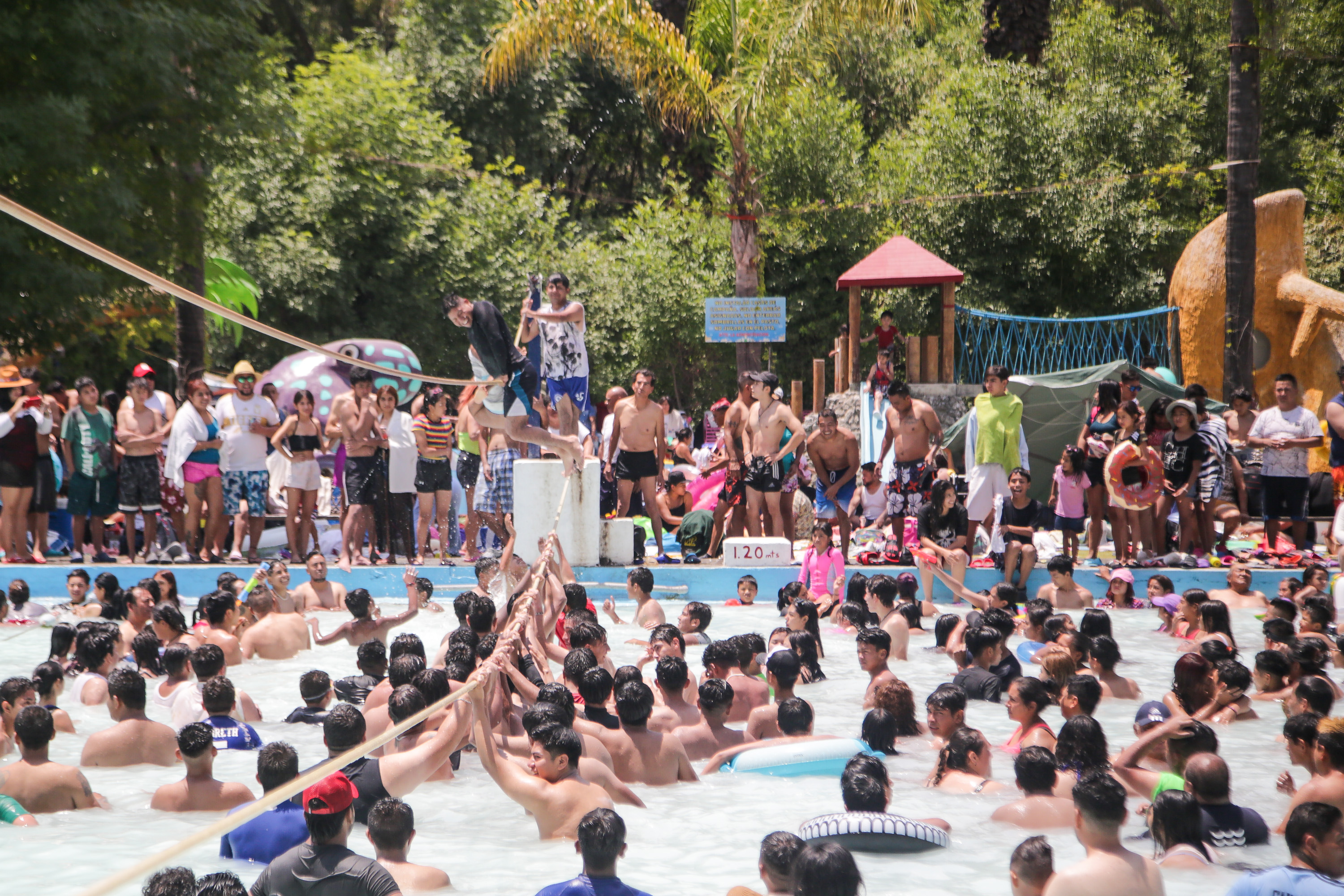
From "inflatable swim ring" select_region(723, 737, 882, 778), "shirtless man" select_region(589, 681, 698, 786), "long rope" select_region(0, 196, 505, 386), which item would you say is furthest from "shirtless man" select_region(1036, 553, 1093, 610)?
"long rope" select_region(0, 196, 505, 386)

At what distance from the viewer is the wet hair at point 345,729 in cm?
609

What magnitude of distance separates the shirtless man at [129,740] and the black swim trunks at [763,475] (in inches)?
284

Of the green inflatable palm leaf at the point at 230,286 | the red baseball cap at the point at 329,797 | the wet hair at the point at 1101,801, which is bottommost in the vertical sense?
the wet hair at the point at 1101,801

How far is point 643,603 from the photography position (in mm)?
11383

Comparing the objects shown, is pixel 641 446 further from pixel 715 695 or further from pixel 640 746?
pixel 640 746

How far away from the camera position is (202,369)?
1330 centimetres

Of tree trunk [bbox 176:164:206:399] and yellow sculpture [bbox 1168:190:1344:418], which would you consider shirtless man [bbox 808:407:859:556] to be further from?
yellow sculpture [bbox 1168:190:1344:418]

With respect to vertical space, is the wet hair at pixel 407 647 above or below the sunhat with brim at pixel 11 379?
below

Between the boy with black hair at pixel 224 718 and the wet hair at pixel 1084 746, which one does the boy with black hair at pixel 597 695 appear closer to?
the boy with black hair at pixel 224 718

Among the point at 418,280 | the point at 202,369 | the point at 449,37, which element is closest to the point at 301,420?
the point at 202,369

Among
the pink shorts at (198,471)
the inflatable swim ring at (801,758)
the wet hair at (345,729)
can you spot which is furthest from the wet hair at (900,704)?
the pink shorts at (198,471)

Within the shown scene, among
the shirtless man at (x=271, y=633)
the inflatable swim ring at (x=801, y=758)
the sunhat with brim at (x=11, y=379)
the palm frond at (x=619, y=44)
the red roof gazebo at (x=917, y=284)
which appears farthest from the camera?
the red roof gazebo at (x=917, y=284)

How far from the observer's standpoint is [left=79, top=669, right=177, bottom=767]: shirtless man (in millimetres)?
7156

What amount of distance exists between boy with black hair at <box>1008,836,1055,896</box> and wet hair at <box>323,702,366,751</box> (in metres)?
3.15
